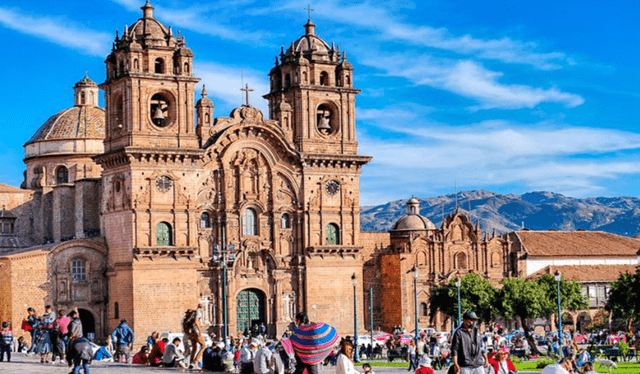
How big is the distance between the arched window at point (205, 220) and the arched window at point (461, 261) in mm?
20400

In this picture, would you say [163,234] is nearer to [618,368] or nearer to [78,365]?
[618,368]

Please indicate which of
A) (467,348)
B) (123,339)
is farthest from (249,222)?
(467,348)

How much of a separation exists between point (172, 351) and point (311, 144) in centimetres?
3129

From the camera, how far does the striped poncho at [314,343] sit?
2266cm

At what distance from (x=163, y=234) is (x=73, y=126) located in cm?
1686

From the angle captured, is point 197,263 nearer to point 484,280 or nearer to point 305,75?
point 305,75

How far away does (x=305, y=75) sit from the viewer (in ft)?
218

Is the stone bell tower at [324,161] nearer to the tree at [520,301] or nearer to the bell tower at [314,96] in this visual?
the bell tower at [314,96]

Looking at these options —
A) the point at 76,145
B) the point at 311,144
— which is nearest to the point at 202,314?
the point at 311,144

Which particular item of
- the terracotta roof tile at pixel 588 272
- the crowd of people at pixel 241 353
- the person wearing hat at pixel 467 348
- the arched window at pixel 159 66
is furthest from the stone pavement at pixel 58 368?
the terracotta roof tile at pixel 588 272

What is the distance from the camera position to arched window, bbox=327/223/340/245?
66125 millimetres

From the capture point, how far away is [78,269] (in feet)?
200

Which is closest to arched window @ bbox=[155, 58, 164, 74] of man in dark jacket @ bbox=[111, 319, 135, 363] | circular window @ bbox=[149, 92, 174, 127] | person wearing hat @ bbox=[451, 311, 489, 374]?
circular window @ bbox=[149, 92, 174, 127]

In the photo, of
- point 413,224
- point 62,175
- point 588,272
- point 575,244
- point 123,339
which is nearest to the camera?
point 123,339
